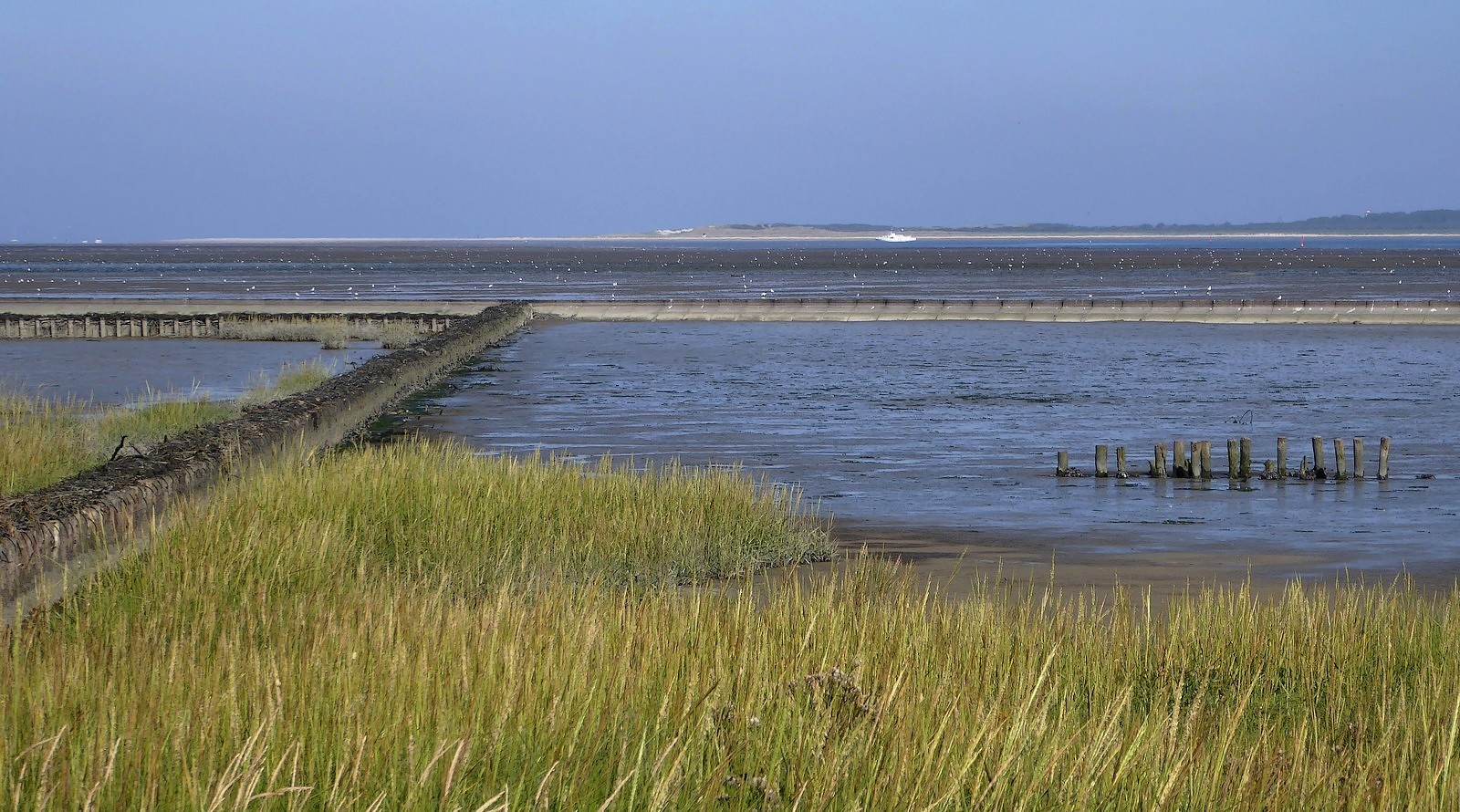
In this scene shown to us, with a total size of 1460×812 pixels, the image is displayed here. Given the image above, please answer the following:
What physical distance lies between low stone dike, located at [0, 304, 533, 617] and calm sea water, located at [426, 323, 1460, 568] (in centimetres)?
219

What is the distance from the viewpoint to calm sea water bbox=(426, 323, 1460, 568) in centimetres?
1273

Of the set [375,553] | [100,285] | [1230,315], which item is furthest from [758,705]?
[100,285]

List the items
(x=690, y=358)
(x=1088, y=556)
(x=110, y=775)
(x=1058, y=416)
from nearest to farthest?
(x=110, y=775) → (x=1088, y=556) → (x=1058, y=416) → (x=690, y=358)

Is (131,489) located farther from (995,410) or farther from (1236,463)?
(995,410)

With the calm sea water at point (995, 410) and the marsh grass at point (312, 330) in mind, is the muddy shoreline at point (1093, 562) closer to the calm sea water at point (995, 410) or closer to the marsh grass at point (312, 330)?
the calm sea water at point (995, 410)

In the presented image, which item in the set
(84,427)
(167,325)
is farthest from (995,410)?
(167,325)

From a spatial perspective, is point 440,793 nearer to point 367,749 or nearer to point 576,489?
point 367,749

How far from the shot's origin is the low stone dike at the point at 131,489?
7320 mm

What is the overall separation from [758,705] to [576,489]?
255 inches

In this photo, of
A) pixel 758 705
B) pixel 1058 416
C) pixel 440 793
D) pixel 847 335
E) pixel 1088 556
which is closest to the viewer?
pixel 440 793

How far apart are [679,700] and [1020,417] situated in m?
16.1

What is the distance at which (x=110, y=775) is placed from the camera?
3.54m

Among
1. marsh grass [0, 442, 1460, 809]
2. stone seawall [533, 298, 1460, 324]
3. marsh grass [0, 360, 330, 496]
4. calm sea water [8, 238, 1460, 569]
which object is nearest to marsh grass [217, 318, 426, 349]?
calm sea water [8, 238, 1460, 569]

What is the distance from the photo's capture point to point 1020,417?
20.4 meters
